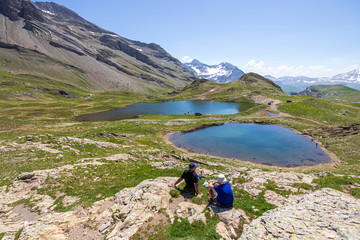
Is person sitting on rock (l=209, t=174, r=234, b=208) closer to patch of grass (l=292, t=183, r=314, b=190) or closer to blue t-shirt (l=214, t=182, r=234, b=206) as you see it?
blue t-shirt (l=214, t=182, r=234, b=206)

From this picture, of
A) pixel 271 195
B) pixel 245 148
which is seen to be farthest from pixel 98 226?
pixel 245 148

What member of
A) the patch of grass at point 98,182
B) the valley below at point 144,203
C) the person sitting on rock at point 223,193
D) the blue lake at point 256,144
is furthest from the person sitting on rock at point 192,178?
the blue lake at point 256,144

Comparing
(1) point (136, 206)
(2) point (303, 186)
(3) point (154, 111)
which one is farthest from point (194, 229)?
(3) point (154, 111)

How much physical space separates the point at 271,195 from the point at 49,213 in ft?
74.0

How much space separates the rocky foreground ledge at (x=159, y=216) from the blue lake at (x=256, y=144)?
27.6m

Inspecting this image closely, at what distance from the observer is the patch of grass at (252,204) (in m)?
13.4

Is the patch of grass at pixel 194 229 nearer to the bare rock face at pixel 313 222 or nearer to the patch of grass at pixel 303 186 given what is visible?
the bare rock face at pixel 313 222

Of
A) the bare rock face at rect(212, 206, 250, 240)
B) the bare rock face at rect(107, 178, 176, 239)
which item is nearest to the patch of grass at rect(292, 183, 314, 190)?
the bare rock face at rect(212, 206, 250, 240)

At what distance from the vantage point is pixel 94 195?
1673 cm

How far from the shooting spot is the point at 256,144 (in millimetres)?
51406

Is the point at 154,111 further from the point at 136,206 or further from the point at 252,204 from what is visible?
the point at 252,204

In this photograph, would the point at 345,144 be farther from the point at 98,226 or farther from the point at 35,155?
the point at 35,155

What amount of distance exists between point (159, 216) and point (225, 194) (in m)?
5.95

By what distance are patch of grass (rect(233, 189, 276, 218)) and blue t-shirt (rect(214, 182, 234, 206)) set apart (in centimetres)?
161
